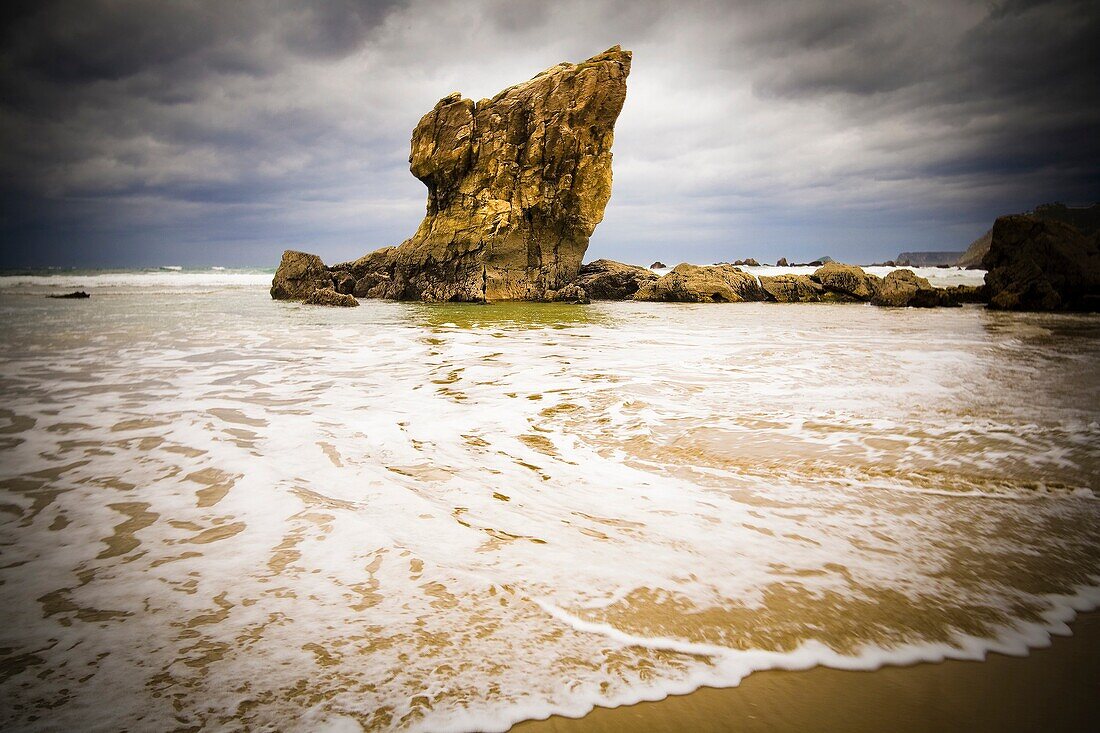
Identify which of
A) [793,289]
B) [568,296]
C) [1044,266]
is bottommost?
[568,296]

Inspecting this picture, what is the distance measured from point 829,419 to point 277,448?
3990 mm

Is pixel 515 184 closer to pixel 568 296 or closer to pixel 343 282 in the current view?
pixel 568 296

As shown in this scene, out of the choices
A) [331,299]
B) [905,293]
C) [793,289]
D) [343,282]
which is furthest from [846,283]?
[343,282]

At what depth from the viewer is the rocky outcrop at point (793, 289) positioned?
23234 mm

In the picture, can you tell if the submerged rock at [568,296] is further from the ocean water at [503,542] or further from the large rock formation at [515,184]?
the ocean water at [503,542]

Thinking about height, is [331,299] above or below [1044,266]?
below

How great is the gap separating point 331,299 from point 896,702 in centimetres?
2045

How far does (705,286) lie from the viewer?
2294 cm

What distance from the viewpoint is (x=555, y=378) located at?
569 cm

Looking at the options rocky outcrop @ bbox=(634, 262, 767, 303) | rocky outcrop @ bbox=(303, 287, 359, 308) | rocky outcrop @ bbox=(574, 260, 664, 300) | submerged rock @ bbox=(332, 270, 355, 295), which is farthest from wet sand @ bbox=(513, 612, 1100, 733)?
rocky outcrop @ bbox=(574, 260, 664, 300)

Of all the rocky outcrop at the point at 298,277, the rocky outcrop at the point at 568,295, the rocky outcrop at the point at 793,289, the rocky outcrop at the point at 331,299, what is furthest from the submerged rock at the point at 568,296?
the rocky outcrop at the point at 298,277

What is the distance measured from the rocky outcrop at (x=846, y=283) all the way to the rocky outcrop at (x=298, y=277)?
2277cm

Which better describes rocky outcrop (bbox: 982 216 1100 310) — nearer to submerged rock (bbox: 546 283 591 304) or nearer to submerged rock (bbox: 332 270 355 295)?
submerged rock (bbox: 546 283 591 304)

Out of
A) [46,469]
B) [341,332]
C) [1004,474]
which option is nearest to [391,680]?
[46,469]
